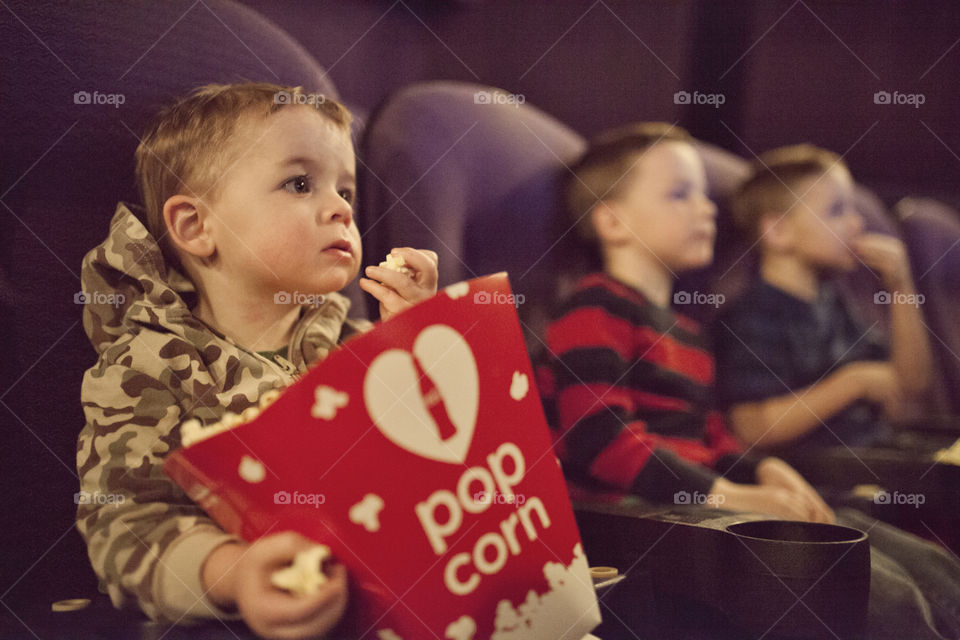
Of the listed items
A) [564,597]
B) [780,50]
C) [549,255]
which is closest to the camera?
[564,597]

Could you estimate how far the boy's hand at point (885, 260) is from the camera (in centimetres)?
156

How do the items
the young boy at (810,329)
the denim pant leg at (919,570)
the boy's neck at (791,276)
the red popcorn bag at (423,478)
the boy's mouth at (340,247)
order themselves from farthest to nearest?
the boy's neck at (791,276) → the young boy at (810,329) → the denim pant leg at (919,570) → the boy's mouth at (340,247) → the red popcorn bag at (423,478)

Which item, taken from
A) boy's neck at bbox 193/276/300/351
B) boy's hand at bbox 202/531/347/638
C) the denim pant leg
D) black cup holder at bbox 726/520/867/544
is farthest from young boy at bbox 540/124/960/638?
boy's hand at bbox 202/531/347/638

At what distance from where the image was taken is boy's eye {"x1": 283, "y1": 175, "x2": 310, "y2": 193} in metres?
0.74

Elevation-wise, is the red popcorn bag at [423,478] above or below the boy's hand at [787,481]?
above

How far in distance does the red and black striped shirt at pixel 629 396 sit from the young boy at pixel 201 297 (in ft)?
1.10

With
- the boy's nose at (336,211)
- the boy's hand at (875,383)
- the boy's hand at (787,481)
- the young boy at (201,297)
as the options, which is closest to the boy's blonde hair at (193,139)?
the young boy at (201,297)

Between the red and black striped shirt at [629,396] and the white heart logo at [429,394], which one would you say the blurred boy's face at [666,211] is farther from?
the white heart logo at [429,394]

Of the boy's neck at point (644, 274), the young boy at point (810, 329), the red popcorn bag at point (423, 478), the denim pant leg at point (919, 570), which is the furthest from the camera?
the young boy at point (810, 329)

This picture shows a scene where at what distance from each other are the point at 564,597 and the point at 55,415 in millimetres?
497

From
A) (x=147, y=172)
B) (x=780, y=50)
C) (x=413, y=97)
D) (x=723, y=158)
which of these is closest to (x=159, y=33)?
(x=147, y=172)

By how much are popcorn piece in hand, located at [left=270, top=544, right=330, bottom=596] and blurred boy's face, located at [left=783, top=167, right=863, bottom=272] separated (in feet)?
4.12

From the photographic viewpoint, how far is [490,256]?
1069 millimetres

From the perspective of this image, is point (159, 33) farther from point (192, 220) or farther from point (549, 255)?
point (549, 255)
